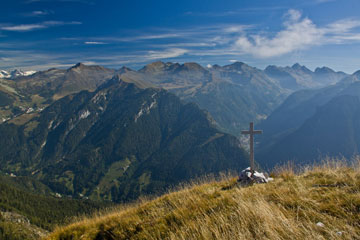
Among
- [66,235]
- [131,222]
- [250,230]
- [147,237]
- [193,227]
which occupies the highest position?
[250,230]

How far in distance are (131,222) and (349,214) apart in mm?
7483

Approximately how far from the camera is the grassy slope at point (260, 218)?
5160 millimetres

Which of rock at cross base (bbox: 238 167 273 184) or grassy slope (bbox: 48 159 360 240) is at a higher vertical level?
grassy slope (bbox: 48 159 360 240)

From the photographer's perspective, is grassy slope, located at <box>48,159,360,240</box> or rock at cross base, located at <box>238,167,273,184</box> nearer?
grassy slope, located at <box>48,159,360,240</box>

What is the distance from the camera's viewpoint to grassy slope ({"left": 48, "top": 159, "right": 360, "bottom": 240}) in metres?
5.16

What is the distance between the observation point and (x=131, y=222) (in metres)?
8.97

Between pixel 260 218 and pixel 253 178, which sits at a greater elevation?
pixel 260 218

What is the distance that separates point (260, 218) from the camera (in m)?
5.73

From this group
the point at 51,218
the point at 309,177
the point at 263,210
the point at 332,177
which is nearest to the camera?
the point at 263,210

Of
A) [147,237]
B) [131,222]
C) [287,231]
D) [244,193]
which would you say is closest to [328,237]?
[287,231]

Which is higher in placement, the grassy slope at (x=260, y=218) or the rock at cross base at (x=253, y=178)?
the grassy slope at (x=260, y=218)

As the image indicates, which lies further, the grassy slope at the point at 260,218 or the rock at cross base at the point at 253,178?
the rock at cross base at the point at 253,178

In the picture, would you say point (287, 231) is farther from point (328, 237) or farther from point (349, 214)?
point (349, 214)

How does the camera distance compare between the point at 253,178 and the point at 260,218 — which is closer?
the point at 260,218
